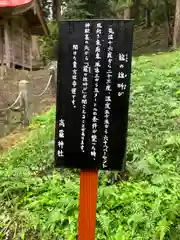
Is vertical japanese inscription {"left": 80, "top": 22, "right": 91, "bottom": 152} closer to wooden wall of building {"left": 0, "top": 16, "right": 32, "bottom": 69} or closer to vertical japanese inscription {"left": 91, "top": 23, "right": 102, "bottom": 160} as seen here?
vertical japanese inscription {"left": 91, "top": 23, "right": 102, "bottom": 160}

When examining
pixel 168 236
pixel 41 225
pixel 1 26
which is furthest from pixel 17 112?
pixel 1 26

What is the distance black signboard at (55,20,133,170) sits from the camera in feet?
10.5

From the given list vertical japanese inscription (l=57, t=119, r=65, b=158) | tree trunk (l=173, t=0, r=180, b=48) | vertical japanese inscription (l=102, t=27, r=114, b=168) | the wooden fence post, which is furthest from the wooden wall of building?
vertical japanese inscription (l=102, t=27, r=114, b=168)

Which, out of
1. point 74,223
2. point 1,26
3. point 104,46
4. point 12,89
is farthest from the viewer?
point 1,26

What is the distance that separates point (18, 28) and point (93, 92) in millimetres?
16264

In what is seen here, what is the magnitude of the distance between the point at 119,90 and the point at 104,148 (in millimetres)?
532

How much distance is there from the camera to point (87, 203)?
136 inches

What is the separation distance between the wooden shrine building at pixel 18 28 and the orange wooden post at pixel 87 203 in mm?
12651

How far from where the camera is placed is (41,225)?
4684 mm

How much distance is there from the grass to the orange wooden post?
0.96 meters

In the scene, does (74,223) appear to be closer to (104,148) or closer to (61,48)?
(104,148)

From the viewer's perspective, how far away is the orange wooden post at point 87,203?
3404 millimetres

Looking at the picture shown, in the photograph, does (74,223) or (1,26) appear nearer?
(74,223)

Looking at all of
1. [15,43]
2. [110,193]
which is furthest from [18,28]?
[110,193]
